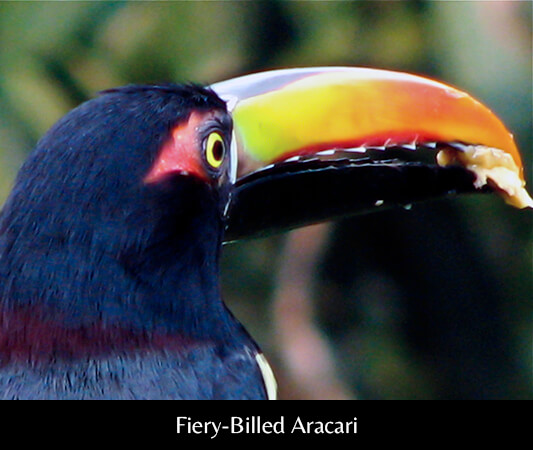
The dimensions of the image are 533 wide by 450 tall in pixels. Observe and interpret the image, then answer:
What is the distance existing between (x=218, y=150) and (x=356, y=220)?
47.5 inches

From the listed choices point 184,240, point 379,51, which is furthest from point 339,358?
point 184,240

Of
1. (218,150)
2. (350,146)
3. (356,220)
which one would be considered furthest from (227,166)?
(356,220)

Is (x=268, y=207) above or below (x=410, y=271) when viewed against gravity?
below

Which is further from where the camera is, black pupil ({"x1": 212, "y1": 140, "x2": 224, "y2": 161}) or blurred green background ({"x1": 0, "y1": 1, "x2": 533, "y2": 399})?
blurred green background ({"x1": 0, "y1": 1, "x2": 533, "y2": 399})

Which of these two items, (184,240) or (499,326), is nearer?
(184,240)

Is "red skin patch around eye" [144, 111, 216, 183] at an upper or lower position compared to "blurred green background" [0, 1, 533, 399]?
lower

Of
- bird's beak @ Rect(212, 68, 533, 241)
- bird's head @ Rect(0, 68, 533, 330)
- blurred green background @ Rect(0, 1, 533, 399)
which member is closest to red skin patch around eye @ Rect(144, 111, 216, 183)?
bird's head @ Rect(0, 68, 533, 330)

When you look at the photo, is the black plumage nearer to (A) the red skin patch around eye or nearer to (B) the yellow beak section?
(A) the red skin patch around eye

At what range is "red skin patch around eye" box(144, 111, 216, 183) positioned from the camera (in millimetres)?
1477

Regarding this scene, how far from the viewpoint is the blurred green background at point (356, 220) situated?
2.54 meters

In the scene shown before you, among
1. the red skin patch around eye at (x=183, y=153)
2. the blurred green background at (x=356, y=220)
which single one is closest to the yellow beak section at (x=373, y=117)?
the red skin patch around eye at (x=183, y=153)

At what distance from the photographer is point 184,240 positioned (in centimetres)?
153

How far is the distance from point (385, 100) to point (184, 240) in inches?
17.6
